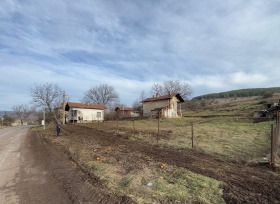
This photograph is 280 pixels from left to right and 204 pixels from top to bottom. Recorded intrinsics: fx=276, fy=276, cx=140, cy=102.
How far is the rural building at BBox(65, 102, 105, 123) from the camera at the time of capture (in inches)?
2486

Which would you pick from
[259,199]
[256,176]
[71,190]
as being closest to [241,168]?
[256,176]

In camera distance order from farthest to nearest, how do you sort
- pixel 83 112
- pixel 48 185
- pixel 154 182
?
1. pixel 83 112
2. pixel 48 185
3. pixel 154 182

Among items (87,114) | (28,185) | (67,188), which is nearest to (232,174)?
(67,188)

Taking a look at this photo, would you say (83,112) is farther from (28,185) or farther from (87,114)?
(28,185)

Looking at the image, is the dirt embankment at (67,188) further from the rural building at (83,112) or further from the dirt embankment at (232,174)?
the rural building at (83,112)

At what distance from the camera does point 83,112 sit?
64.8m

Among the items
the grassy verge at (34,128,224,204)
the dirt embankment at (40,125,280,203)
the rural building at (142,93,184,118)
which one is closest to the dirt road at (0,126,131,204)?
the grassy verge at (34,128,224,204)

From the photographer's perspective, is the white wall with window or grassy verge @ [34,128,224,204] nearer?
grassy verge @ [34,128,224,204]

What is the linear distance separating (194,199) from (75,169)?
526 cm

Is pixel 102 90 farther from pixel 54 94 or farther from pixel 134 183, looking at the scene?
pixel 134 183

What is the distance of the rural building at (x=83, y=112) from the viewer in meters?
63.2

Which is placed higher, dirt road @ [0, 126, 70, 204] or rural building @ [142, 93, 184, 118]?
rural building @ [142, 93, 184, 118]

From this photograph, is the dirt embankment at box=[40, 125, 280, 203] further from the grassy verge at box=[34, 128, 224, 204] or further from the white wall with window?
the white wall with window

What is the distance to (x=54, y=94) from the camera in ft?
236
